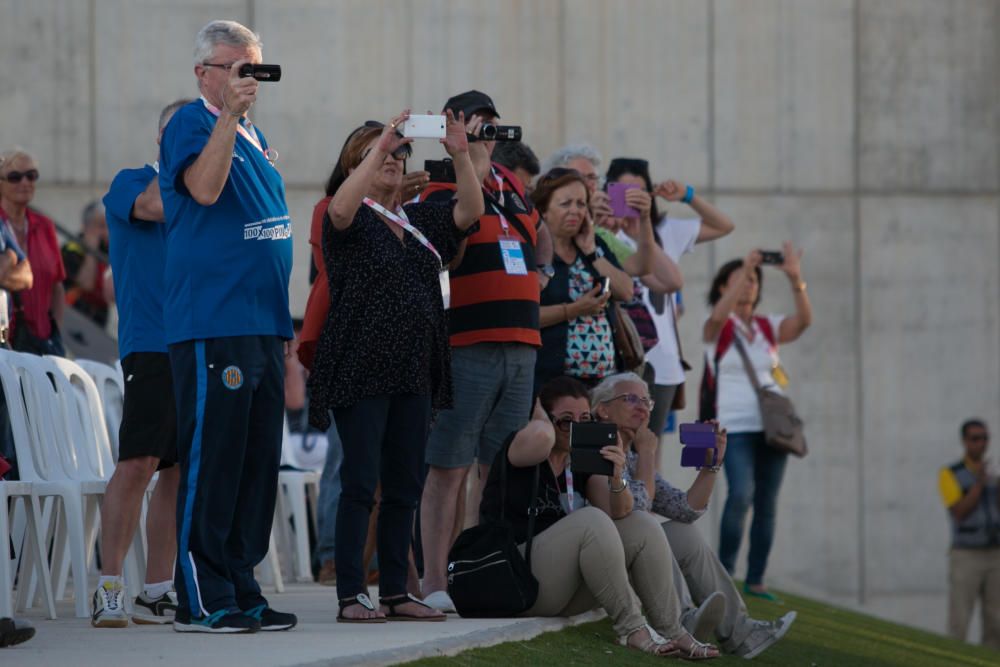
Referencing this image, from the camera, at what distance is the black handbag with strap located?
5207 millimetres

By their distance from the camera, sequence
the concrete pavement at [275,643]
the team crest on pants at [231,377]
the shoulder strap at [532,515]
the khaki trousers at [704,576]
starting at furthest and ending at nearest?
the khaki trousers at [704,576] → the shoulder strap at [532,515] → the team crest on pants at [231,377] → the concrete pavement at [275,643]

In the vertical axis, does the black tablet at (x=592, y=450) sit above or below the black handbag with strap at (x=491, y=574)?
above

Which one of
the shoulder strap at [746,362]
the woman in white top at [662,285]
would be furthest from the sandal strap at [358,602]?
the shoulder strap at [746,362]

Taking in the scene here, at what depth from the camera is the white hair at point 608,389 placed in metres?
5.58

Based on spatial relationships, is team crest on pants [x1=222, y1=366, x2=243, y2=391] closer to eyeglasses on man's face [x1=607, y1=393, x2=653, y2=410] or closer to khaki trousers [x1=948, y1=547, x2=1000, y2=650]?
eyeglasses on man's face [x1=607, y1=393, x2=653, y2=410]

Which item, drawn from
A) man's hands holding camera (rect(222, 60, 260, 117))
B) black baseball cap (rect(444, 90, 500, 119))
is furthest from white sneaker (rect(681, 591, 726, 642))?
man's hands holding camera (rect(222, 60, 260, 117))

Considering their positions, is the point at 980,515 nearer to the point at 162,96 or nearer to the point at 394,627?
the point at 162,96

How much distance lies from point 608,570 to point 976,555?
261 inches

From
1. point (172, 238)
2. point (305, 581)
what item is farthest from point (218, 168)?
point (305, 581)

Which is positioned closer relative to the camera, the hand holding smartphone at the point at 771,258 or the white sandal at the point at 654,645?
the white sandal at the point at 654,645

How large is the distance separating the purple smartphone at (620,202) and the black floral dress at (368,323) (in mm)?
1904

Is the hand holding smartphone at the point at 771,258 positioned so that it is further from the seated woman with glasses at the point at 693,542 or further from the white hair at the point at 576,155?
the seated woman with glasses at the point at 693,542

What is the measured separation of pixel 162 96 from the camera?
37.1 ft

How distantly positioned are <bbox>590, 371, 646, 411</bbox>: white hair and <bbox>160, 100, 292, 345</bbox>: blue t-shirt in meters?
1.36
